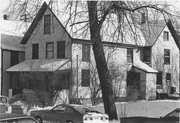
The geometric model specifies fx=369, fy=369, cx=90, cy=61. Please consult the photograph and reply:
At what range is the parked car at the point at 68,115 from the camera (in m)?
14.3

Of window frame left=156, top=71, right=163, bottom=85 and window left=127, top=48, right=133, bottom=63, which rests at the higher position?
window left=127, top=48, right=133, bottom=63

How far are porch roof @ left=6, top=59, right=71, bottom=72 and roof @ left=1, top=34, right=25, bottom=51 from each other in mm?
2894

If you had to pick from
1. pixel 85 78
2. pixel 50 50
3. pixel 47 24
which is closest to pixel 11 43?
pixel 50 50

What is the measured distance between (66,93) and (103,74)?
47.1 ft

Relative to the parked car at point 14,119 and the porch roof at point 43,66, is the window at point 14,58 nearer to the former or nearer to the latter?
the porch roof at point 43,66

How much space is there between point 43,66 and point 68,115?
15976mm

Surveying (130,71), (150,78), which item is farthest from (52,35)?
(150,78)

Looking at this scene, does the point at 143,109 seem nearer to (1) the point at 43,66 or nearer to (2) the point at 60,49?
(1) the point at 43,66

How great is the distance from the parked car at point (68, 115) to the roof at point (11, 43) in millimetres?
20789

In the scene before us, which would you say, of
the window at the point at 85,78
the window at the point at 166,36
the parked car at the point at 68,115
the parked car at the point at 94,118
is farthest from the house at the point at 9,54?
the parked car at the point at 94,118

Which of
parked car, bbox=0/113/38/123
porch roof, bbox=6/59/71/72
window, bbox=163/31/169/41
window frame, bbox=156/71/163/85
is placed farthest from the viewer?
window, bbox=163/31/169/41

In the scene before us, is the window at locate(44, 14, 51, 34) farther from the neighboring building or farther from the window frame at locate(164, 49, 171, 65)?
the window frame at locate(164, 49, 171, 65)

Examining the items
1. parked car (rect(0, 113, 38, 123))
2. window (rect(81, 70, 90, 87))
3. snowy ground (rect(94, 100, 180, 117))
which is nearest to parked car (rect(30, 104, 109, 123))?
snowy ground (rect(94, 100, 180, 117))

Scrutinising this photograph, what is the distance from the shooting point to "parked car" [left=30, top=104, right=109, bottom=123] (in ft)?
46.9
